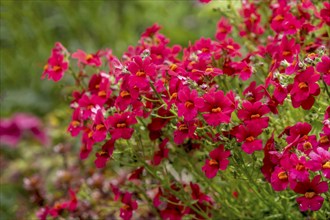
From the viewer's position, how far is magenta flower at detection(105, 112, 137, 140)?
1.60 meters

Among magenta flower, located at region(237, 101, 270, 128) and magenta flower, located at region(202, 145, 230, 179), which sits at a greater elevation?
magenta flower, located at region(237, 101, 270, 128)

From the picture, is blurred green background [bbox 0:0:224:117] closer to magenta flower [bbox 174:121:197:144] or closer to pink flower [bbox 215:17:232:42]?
pink flower [bbox 215:17:232:42]

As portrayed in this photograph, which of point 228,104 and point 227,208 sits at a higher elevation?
point 228,104

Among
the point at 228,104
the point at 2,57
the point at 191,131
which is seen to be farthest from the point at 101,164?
the point at 2,57

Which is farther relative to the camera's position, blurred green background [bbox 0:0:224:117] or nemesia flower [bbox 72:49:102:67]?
blurred green background [bbox 0:0:224:117]

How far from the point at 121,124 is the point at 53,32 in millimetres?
3304

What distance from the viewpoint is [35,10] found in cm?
470

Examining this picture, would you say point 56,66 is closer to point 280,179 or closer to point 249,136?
point 249,136

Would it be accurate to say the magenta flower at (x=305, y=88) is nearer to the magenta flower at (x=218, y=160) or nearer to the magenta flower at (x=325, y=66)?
the magenta flower at (x=325, y=66)

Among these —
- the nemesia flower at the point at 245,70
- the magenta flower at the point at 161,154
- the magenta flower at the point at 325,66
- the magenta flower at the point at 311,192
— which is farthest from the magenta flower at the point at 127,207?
the magenta flower at the point at 325,66

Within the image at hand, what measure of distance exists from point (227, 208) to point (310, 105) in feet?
1.48

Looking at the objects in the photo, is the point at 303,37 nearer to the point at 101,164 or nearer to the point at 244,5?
the point at 244,5

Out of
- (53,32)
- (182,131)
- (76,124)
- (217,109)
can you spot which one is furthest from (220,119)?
(53,32)

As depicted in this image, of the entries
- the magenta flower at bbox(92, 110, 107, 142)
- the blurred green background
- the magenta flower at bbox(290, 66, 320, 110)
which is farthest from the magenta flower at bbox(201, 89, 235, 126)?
the blurred green background
